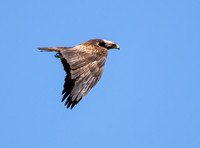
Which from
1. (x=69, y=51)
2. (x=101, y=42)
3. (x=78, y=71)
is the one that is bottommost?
(x=78, y=71)

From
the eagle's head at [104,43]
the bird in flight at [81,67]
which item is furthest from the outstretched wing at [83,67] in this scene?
the eagle's head at [104,43]

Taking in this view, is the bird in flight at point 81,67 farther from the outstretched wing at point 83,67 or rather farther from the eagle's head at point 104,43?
the eagle's head at point 104,43

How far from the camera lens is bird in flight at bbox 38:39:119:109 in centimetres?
945

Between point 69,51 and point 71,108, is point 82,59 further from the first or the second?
point 71,108

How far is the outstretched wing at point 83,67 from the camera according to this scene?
9414 mm

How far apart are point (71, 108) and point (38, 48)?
239 centimetres

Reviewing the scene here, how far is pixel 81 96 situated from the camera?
30.5 feet

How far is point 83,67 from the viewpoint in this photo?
9969 millimetres

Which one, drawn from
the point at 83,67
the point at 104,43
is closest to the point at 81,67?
the point at 83,67

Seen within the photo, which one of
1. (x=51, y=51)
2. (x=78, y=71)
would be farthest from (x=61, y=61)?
(x=78, y=71)

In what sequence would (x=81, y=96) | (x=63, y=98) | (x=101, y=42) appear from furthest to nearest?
(x=101, y=42) → (x=63, y=98) → (x=81, y=96)

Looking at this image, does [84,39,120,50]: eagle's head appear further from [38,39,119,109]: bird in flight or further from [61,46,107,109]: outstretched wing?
[61,46,107,109]: outstretched wing

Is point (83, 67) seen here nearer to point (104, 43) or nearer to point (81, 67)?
point (81, 67)

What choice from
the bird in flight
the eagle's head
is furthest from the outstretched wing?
the eagle's head
